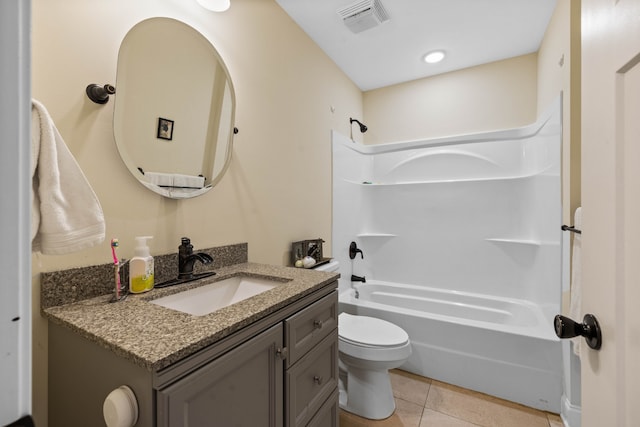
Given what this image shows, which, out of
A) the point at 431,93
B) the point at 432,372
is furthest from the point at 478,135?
the point at 432,372

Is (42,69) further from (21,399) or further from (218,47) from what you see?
(21,399)

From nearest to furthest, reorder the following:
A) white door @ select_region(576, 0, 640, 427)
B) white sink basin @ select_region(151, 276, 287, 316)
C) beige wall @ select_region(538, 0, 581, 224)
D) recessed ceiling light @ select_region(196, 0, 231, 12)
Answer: white door @ select_region(576, 0, 640, 427)
white sink basin @ select_region(151, 276, 287, 316)
recessed ceiling light @ select_region(196, 0, 231, 12)
beige wall @ select_region(538, 0, 581, 224)

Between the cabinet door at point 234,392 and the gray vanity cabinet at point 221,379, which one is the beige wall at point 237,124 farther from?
the cabinet door at point 234,392

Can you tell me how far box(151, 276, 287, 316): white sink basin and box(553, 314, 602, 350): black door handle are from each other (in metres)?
0.92

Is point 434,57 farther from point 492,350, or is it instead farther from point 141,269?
point 141,269

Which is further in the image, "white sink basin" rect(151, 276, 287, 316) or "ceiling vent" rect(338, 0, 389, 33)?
"ceiling vent" rect(338, 0, 389, 33)

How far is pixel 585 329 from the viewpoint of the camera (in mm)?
592

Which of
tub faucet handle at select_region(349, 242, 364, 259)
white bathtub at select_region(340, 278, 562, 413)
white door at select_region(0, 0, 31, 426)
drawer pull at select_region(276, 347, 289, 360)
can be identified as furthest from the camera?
tub faucet handle at select_region(349, 242, 364, 259)

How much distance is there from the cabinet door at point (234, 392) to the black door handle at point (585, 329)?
0.75m

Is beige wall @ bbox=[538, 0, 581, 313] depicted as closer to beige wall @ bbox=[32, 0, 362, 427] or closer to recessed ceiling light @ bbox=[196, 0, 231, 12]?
beige wall @ bbox=[32, 0, 362, 427]

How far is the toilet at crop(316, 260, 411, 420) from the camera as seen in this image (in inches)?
61.4

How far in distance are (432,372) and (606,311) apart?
5.74 ft

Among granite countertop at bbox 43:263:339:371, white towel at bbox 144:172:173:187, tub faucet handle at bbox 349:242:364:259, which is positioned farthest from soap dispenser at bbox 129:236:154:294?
tub faucet handle at bbox 349:242:364:259

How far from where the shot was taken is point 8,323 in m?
0.27
